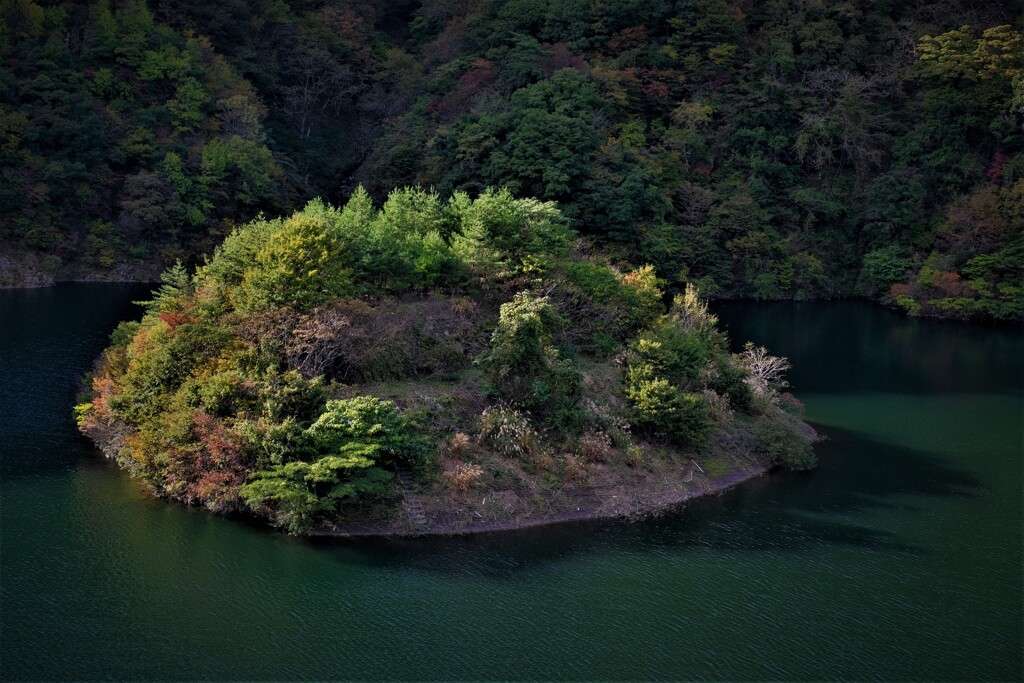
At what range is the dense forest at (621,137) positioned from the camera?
5316cm

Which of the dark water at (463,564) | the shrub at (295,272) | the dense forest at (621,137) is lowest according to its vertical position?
the dark water at (463,564)

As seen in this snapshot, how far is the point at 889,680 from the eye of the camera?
1817cm

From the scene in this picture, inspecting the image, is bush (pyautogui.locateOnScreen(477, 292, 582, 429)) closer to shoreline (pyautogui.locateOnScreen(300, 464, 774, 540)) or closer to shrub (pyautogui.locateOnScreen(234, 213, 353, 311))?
shoreline (pyautogui.locateOnScreen(300, 464, 774, 540))

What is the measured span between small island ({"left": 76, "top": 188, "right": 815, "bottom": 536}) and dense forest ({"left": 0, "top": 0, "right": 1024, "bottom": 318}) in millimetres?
17070

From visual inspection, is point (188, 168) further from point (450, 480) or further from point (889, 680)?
point (889, 680)

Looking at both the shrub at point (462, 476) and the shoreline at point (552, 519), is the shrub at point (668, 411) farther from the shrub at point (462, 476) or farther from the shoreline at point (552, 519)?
the shrub at point (462, 476)

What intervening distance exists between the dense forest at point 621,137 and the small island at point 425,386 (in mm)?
17070

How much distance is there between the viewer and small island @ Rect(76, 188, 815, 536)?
23297 millimetres

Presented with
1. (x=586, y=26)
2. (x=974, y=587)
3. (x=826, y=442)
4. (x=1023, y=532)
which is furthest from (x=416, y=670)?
(x=586, y=26)

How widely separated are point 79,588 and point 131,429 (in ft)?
23.0

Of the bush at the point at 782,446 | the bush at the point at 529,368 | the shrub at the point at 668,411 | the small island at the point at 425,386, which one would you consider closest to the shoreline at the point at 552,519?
the small island at the point at 425,386

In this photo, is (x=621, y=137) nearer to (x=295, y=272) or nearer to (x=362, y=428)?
(x=295, y=272)

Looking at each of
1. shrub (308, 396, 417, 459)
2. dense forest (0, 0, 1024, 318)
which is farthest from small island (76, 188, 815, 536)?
dense forest (0, 0, 1024, 318)

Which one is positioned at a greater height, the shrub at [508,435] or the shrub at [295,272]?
the shrub at [295,272]
